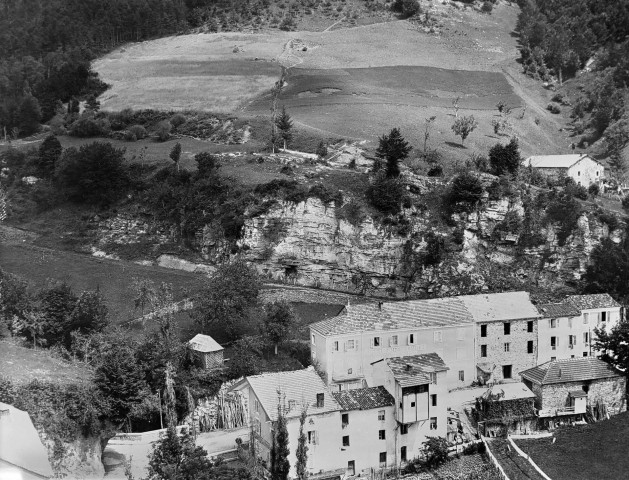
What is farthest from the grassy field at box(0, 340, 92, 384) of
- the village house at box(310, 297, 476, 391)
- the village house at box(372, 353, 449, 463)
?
the village house at box(372, 353, 449, 463)

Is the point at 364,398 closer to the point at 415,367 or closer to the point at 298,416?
the point at 415,367

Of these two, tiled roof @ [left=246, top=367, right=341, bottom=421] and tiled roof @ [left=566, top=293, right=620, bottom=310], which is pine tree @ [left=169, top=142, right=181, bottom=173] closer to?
tiled roof @ [left=566, top=293, right=620, bottom=310]

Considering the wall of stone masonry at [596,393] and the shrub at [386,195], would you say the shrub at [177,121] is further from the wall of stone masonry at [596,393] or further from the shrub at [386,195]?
the wall of stone masonry at [596,393]

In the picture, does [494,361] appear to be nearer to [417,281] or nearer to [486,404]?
[486,404]

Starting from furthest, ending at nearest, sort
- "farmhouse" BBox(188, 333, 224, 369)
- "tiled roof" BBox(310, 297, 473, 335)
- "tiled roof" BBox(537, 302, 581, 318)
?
"tiled roof" BBox(537, 302, 581, 318) → "farmhouse" BBox(188, 333, 224, 369) → "tiled roof" BBox(310, 297, 473, 335)

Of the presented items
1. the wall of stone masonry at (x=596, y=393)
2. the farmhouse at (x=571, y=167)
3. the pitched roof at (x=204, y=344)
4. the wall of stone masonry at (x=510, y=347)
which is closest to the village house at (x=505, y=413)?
the wall of stone masonry at (x=596, y=393)

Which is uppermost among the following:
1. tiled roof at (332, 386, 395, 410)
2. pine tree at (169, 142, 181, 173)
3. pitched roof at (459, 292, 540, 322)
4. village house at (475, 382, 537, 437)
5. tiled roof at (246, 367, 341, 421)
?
pine tree at (169, 142, 181, 173)
